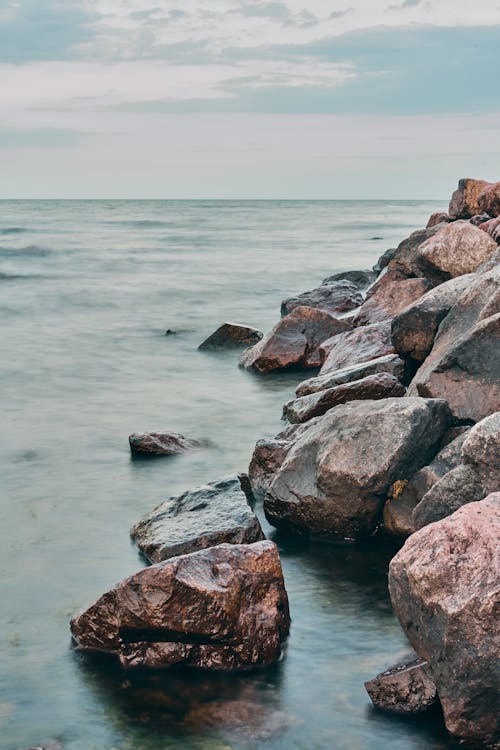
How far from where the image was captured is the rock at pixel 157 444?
1250 centimetres

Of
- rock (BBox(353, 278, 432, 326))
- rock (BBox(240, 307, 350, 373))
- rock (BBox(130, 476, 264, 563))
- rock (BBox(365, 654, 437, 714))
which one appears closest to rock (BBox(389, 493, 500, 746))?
rock (BBox(365, 654, 437, 714))

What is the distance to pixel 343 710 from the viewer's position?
21.5ft

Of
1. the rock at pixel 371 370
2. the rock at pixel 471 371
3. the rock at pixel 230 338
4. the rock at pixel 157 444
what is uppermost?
the rock at pixel 471 371

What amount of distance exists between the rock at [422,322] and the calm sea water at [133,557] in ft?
8.38

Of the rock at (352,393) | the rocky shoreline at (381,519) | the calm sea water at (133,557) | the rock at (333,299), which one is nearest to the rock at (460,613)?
the rocky shoreline at (381,519)

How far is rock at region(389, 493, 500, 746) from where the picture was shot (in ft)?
19.0

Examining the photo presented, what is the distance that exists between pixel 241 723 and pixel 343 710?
2.38 feet

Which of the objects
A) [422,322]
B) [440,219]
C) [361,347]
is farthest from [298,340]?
[440,219]

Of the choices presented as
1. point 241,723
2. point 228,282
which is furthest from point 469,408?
point 228,282

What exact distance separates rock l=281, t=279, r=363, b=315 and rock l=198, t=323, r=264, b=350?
1.92 metres

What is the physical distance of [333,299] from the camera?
22.4 metres

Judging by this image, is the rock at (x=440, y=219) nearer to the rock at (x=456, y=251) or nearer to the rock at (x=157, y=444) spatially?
the rock at (x=456, y=251)

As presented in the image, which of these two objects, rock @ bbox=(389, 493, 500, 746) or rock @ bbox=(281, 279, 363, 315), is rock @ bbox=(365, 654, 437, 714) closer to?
rock @ bbox=(389, 493, 500, 746)

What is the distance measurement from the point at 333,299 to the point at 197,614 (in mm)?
15975
